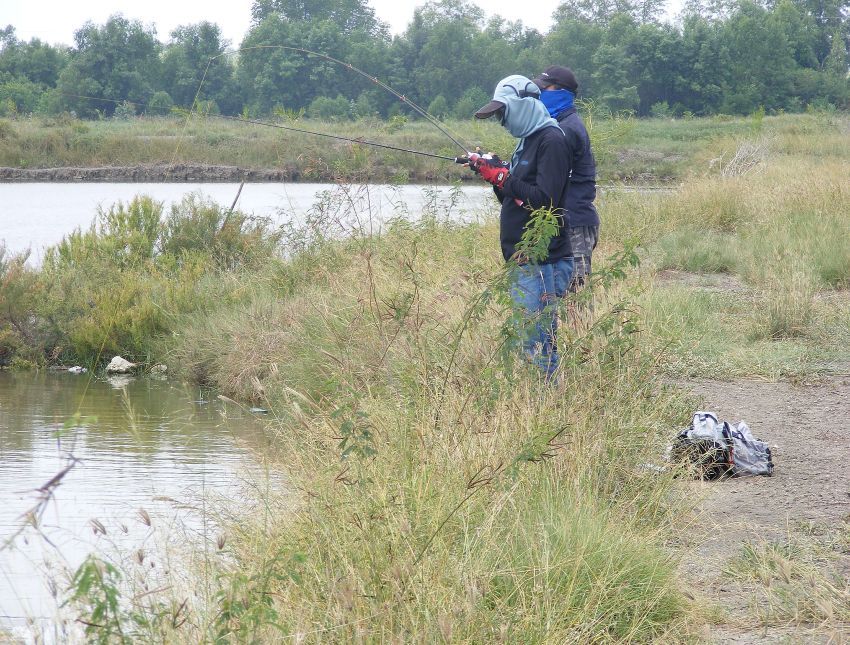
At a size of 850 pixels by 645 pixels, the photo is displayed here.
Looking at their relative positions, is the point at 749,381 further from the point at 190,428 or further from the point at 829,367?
the point at 190,428

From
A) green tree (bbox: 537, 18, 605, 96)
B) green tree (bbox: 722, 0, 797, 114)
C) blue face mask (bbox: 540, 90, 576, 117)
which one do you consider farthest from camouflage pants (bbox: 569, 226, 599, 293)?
green tree (bbox: 722, 0, 797, 114)

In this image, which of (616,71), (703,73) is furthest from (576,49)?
(703,73)

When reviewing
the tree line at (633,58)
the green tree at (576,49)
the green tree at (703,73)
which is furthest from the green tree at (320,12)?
the green tree at (703,73)

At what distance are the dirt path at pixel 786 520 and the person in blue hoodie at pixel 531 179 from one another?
117 cm

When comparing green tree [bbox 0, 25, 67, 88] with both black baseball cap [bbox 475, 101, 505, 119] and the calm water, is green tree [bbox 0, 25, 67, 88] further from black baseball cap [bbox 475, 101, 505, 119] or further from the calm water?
black baseball cap [bbox 475, 101, 505, 119]

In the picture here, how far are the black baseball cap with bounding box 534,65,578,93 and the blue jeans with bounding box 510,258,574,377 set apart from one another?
3.30 feet

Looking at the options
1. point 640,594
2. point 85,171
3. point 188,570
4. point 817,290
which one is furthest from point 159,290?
point 85,171

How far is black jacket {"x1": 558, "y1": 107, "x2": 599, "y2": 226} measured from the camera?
18.0 feet

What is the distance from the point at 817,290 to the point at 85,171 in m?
35.9

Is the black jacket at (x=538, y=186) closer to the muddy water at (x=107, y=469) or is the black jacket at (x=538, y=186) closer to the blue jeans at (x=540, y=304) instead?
the blue jeans at (x=540, y=304)

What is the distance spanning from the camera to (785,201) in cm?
1401

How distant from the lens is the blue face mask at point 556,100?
18.3ft

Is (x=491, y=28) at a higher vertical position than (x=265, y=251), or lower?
higher

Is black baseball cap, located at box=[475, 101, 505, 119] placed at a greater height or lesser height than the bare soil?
greater
